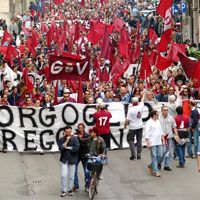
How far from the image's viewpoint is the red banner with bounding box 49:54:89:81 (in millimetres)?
20359

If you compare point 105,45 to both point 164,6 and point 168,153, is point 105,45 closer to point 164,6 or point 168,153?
point 164,6

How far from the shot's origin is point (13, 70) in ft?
90.8

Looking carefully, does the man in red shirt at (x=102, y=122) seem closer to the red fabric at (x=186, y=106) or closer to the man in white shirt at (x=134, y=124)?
the man in white shirt at (x=134, y=124)

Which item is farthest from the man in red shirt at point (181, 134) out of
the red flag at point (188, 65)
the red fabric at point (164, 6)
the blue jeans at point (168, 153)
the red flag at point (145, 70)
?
the red fabric at point (164, 6)

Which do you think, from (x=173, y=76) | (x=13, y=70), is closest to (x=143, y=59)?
(x=173, y=76)

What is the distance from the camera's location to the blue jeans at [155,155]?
57.6ft

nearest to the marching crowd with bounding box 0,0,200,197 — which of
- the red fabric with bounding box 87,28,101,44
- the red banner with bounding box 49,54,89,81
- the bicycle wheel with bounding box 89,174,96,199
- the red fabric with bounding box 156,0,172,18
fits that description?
the bicycle wheel with bounding box 89,174,96,199

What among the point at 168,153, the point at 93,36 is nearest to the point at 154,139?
the point at 168,153

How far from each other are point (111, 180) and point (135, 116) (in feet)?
7.40

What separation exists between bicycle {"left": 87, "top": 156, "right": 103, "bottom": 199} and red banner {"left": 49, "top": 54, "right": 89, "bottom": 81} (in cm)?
501

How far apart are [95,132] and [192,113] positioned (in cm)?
387

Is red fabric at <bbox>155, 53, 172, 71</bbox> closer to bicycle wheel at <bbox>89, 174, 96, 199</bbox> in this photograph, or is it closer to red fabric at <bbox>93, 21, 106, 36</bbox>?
red fabric at <bbox>93, 21, 106, 36</bbox>

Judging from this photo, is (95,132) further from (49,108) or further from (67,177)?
(49,108)

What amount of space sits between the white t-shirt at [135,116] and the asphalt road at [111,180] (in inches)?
30.9
